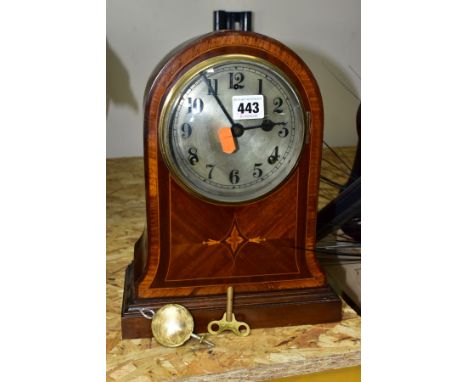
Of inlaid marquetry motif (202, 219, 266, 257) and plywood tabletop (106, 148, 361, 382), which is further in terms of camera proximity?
inlaid marquetry motif (202, 219, 266, 257)

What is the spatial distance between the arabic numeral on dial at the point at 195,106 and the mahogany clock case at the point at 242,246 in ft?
0.15

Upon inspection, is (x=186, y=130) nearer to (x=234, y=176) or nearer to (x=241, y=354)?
(x=234, y=176)

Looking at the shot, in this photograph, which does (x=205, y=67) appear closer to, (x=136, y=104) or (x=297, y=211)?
(x=297, y=211)

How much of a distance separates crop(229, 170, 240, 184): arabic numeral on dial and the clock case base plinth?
17 centimetres

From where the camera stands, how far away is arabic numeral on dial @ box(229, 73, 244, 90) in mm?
907

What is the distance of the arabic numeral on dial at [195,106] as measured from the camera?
2.96ft

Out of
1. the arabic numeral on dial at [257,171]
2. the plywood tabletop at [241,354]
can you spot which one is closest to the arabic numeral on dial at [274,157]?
the arabic numeral on dial at [257,171]

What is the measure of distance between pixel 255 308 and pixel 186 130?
0.93 ft

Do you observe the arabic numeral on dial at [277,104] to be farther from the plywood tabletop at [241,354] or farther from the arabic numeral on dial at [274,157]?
the plywood tabletop at [241,354]

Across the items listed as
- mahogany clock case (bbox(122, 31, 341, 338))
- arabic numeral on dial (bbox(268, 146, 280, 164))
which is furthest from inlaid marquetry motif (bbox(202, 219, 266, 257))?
arabic numeral on dial (bbox(268, 146, 280, 164))

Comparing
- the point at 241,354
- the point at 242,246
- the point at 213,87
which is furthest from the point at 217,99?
the point at 241,354

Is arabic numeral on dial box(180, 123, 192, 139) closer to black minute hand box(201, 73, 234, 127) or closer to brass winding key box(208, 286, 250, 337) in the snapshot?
black minute hand box(201, 73, 234, 127)

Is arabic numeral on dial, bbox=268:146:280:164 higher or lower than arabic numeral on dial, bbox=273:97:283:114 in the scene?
lower
